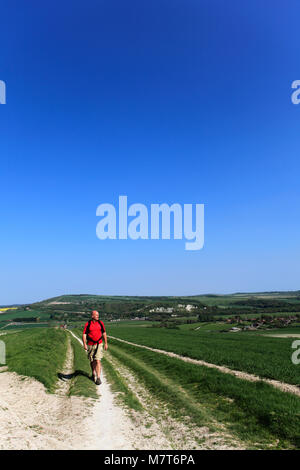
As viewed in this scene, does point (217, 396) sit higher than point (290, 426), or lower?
lower

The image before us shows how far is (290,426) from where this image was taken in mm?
7895

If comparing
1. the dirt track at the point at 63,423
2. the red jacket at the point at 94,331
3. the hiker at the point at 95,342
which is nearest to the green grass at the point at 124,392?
the dirt track at the point at 63,423

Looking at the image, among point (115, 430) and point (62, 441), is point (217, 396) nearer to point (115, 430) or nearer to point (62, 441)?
point (115, 430)

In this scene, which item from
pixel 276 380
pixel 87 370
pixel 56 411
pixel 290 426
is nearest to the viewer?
pixel 290 426

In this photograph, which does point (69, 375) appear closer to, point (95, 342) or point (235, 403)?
point (95, 342)

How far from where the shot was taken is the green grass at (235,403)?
770 cm

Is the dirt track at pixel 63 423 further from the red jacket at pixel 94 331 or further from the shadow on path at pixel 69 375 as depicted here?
the shadow on path at pixel 69 375

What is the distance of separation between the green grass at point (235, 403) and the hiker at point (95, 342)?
274 centimetres

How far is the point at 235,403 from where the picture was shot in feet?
33.3

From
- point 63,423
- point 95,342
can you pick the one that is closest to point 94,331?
point 95,342

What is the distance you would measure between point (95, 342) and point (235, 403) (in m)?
7.36

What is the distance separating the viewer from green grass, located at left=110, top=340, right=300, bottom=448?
7699 millimetres
